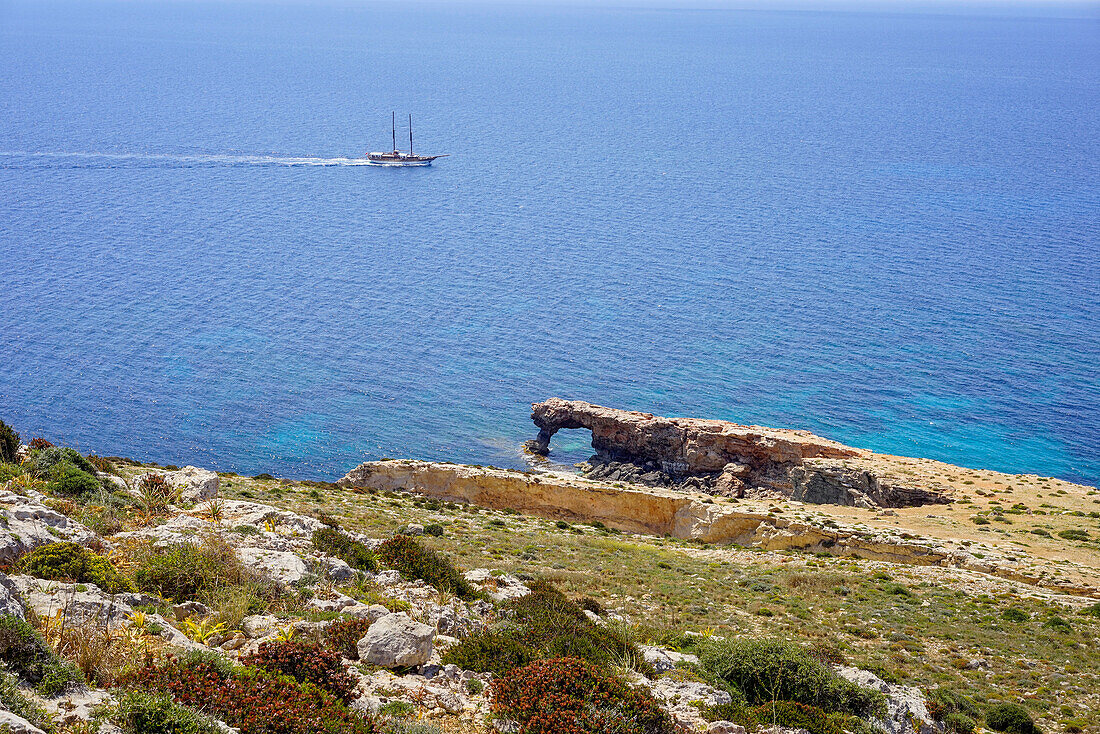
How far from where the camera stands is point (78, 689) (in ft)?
41.9

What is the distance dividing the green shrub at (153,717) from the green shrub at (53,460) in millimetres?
16842

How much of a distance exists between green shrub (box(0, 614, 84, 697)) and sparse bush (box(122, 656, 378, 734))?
0.95 m

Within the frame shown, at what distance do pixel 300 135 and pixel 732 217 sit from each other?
90.2 m

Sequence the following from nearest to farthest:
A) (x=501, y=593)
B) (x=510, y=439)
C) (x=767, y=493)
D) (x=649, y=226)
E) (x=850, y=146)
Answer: (x=501, y=593), (x=767, y=493), (x=510, y=439), (x=649, y=226), (x=850, y=146)

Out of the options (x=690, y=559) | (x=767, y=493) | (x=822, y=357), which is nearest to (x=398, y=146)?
(x=822, y=357)

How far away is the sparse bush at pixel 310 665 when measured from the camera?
14305 millimetres

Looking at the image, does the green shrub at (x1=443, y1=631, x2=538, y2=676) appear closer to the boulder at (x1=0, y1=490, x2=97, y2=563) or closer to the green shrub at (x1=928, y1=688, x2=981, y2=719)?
the boulder at (x1=0, y1=490, x2=97, y2=563)

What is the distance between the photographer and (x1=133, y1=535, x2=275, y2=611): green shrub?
1786 cm

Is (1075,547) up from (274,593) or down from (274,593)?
down

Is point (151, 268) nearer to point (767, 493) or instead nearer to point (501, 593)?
point (767, 493)

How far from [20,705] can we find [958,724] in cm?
1892

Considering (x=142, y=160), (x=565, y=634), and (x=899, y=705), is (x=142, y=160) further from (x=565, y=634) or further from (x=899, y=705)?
(x=899, y=705)

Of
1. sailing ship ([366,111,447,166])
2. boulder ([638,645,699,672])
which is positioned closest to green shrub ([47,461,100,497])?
boulder ([638,645,699,672])

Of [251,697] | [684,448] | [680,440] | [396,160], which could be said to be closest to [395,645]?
[251,697]
